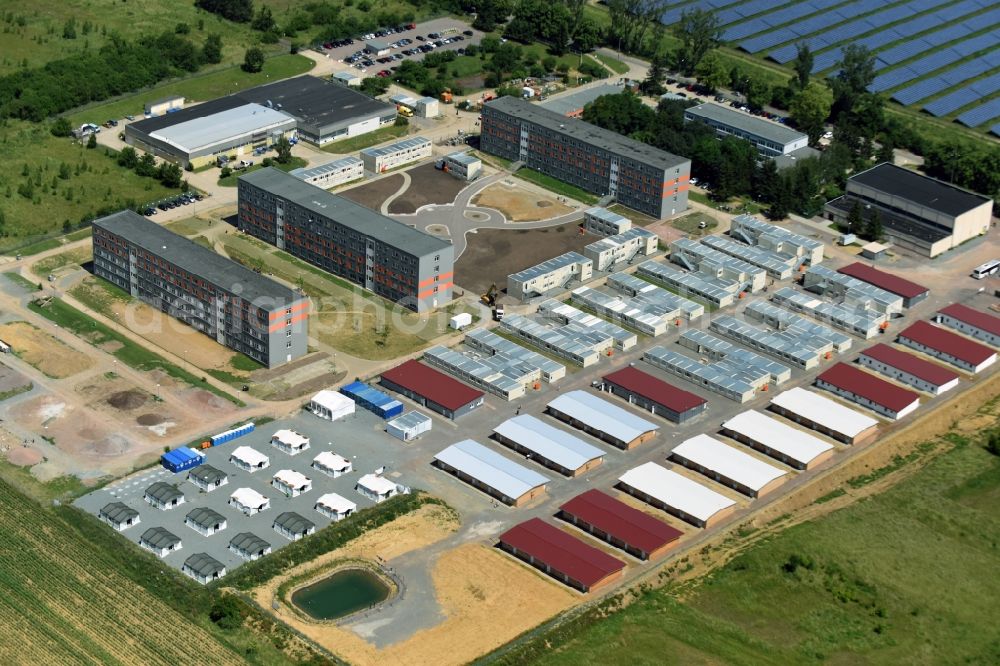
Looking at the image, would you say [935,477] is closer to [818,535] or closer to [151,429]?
[818,535]

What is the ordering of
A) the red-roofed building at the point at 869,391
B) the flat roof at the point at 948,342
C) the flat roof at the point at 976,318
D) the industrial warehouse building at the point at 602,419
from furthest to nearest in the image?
the flat roof at the point at 976,318, the flat roof at the point at 948,342, the red-roofed building at the point at 869,391, the industrial warehouse building at the point at 602,419

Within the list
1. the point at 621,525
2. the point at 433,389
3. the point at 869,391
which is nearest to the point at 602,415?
the point at 433,389

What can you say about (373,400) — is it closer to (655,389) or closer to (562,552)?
(655,389)

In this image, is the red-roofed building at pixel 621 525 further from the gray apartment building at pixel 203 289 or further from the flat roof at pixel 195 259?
the flat roof at pixel 195 259

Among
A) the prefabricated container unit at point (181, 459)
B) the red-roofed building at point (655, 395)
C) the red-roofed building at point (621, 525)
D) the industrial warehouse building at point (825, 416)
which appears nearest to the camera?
the red-roofed building at point (621, 525)

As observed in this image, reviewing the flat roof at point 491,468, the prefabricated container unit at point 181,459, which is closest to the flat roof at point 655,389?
the flat roof at point 491,468

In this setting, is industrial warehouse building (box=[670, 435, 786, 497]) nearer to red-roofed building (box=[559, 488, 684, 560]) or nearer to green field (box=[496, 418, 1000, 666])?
green field (box=[496, 418, 1000, 666])

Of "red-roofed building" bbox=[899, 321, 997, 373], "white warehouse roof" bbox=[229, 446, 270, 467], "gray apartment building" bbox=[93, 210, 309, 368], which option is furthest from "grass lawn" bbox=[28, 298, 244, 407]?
"red-roofed building" bbox=[899, 321, 997, 373]
